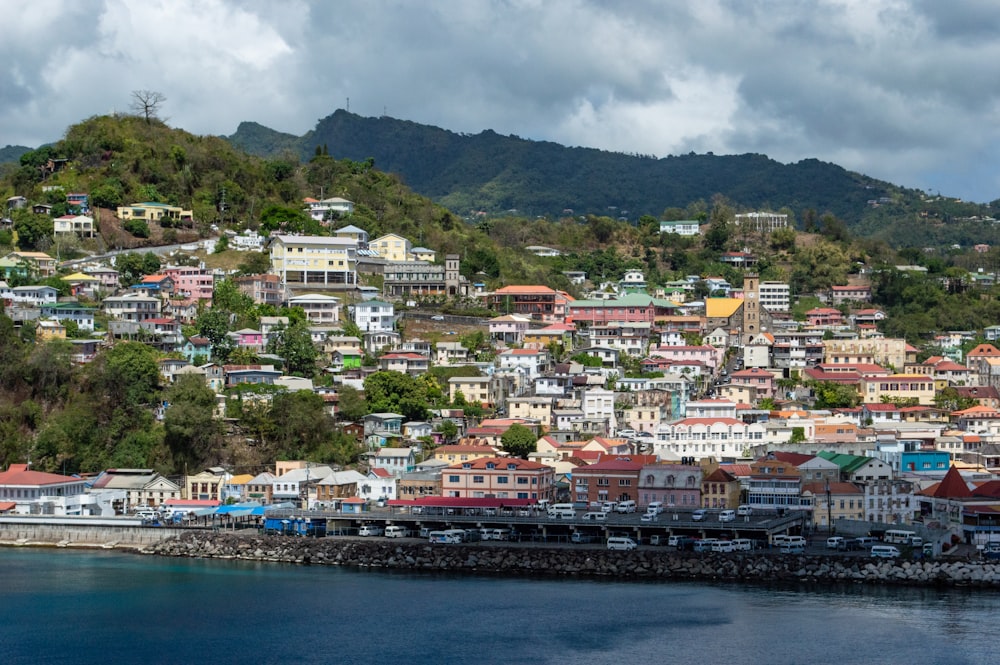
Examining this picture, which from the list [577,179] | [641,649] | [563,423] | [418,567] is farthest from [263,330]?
[577,179]

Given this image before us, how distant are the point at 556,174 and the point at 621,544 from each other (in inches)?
4136

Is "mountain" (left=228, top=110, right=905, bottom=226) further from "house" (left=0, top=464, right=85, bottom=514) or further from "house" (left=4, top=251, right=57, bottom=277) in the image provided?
"house" (left=0, top=464, right=85, bottom=514)

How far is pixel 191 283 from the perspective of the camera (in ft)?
166

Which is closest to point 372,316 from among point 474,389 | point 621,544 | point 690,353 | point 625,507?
point 474,389

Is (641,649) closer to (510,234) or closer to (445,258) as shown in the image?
(445,258)

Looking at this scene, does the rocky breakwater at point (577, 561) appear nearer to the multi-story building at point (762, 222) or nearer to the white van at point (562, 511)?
the white van at point (562, 511)

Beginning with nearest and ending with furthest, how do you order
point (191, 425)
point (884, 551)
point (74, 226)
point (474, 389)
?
1. point (884, 551)
2. point (191, 425)
3. point (474, 389)
4. point (74, 226)

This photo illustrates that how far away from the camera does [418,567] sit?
1303 inches

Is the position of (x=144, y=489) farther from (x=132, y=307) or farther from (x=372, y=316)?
(x=372, y=316)

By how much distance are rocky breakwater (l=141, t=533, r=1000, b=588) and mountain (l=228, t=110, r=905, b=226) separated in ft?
270

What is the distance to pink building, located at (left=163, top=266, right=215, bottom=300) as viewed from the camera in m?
50.3

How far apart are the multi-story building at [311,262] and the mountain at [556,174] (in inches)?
2506

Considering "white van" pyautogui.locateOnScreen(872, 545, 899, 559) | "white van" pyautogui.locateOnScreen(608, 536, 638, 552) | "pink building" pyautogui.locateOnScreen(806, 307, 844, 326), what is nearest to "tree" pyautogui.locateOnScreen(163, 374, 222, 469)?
"white van" pyautogui.locateOnScreen(608, 536, 638, 552)

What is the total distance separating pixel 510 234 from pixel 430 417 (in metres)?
28.0
